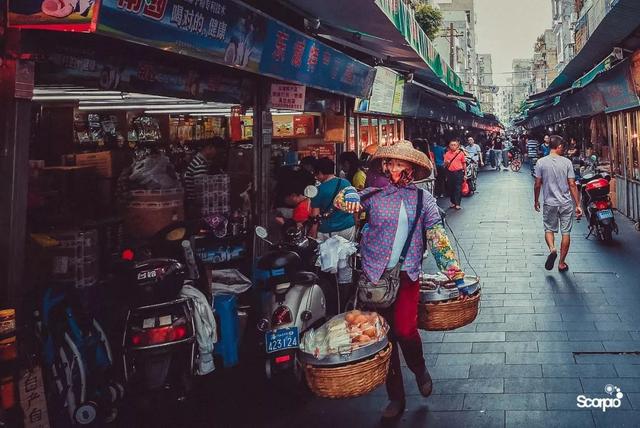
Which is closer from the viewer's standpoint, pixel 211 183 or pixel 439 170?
pixel 211 183

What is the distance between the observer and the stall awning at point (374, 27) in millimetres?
7898

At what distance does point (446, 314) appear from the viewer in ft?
15.8

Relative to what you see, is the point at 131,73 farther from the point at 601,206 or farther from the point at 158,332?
the point at 601,206

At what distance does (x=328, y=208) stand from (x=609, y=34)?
7.12 m

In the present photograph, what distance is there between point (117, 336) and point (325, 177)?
2.96 meters

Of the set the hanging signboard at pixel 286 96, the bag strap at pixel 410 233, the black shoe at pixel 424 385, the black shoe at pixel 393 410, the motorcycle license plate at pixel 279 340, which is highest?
the hanging signboard at pixel 286 96

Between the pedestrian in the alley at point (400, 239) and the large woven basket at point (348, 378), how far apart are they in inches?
28.4

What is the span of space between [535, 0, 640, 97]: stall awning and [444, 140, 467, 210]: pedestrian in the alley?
12.1 feet

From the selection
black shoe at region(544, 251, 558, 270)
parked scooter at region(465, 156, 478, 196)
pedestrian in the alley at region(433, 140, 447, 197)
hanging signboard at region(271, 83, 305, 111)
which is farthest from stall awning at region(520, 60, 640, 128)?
hanging signboard at region(271, 83, 305, 111)

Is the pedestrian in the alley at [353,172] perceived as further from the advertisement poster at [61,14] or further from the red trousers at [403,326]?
the advertisement poster at [61,14]

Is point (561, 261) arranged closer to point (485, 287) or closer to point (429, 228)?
point (485, 287)

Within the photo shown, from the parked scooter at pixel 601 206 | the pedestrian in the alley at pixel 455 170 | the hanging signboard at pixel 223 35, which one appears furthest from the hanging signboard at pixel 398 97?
the hanging signboard at pixel 223 35

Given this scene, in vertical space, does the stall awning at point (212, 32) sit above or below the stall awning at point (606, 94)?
below

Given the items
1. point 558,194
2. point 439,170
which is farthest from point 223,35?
point 439,170
